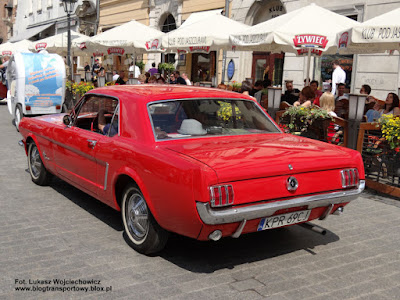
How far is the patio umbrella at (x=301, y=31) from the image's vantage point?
31.0ft

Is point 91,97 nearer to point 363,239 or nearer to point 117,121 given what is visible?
point 117,121

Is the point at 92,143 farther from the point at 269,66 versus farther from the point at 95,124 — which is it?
the point at 269,66

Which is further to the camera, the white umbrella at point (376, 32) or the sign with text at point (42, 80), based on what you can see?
the sign with text at point (42, 80)

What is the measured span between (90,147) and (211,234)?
197 centimetres

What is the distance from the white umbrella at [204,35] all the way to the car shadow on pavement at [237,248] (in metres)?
7.41

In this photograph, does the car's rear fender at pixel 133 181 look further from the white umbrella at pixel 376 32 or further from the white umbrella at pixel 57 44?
the white umbrella at pixel 57 44

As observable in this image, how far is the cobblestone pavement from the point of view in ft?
12.1

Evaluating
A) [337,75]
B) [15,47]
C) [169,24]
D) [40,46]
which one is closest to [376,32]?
[337,75]

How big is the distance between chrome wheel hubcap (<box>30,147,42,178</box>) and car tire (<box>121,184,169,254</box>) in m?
2.71

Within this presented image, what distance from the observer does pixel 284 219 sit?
13.4 feet

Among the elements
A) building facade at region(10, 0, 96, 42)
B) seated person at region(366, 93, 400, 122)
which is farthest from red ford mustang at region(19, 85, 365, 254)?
building facade at region(10, 0, 96, 42)

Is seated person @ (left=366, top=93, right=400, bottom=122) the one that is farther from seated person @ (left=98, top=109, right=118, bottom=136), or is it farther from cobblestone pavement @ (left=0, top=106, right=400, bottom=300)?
seated person @ (left=98, top=109, right=118, bottom=136)

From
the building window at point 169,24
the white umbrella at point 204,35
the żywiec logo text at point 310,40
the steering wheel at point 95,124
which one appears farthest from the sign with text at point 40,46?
the steering wheel at point 95,124

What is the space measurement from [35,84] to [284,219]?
35.8 feet
